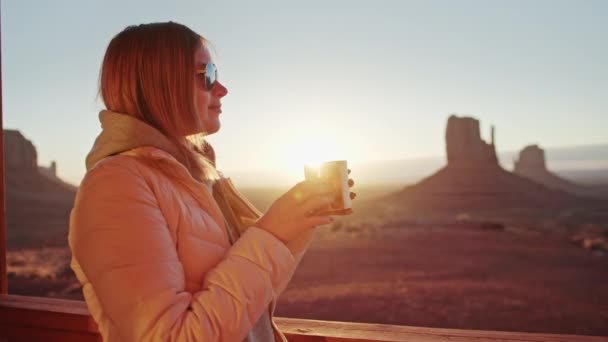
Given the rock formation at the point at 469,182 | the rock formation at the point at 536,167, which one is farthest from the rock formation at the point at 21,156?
the rock formation at the point at 536,167

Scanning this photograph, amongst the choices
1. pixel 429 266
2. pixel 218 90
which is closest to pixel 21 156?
pixel 429 266

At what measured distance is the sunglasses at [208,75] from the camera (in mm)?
1037

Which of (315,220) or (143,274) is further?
(315,220)

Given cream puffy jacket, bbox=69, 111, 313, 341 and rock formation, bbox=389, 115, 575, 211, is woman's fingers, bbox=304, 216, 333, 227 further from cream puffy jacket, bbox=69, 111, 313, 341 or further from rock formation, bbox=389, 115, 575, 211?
rock formation, bbox=389, 115, 575, 211

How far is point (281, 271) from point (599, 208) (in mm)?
54382

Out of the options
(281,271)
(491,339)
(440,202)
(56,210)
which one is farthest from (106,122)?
(440,202)

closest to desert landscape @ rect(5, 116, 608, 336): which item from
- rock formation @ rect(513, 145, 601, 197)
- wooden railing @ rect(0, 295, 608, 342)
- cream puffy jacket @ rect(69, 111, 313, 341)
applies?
wooden railing @ rect(0, 295, 608, 342)

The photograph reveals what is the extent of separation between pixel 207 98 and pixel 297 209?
35cm

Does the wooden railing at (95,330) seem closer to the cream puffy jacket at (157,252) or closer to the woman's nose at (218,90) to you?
the cream puffy jacket at (157,252)

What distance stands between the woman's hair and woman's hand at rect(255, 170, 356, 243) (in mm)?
272

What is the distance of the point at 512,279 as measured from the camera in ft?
59.3

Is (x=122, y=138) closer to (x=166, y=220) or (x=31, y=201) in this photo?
(x=166, y=220)

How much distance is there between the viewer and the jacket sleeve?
780 mm

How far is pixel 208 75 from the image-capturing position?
1.06m
